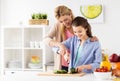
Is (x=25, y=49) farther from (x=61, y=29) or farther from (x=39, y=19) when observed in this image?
(x=61, y=29)

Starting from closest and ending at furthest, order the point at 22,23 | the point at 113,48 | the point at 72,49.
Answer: the point at 72,49, the point at 113,48, the point at 22,23

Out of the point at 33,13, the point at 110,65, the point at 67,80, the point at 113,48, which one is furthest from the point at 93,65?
the point at 33,13

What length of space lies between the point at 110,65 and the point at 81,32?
501mm

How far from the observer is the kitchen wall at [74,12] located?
182 inches

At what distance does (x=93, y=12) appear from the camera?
471cm

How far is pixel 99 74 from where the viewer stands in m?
2.09

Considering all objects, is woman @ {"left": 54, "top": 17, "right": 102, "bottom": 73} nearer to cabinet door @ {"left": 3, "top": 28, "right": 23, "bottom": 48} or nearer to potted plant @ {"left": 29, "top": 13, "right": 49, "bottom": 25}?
potted plant @ {"left": 29, "top": 13, "right": 49, "bottom": 25}

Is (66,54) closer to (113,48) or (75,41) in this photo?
(75,41)

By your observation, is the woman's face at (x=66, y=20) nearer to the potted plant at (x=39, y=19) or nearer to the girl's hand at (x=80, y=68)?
the girl's hand at (x=80, y=68)

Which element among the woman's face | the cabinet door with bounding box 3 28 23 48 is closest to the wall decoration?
the cabinet door with bounding box 3 28 23 48

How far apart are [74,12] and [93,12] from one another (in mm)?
311

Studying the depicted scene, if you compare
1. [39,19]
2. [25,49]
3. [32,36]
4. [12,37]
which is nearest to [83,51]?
[39,19]

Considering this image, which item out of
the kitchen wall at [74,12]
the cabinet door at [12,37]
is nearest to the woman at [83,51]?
the kitchen wall at [74,12]

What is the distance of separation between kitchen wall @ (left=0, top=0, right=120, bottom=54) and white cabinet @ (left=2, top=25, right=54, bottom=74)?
0.67 feet
